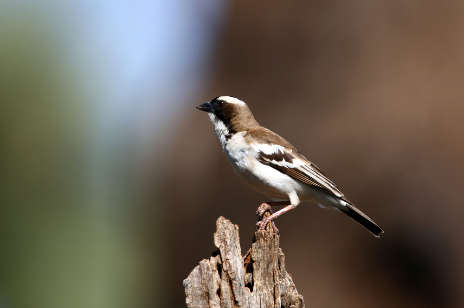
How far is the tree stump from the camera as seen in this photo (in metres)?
3.87

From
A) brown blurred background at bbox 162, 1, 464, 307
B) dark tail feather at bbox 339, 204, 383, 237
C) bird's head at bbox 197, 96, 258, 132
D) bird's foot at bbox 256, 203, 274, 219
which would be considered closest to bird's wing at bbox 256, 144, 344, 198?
dark tail feather at bbox 339, 204, 383, 237

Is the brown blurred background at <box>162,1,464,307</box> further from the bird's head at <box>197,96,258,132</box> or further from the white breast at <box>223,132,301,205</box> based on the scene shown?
the white breast at <box>223,132,301,205</box>

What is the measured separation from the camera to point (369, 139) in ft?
31.7

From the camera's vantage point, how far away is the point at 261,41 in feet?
38.3

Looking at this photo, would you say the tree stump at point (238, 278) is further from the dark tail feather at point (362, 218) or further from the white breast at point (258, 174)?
the dark tail feather at point (362, 218)

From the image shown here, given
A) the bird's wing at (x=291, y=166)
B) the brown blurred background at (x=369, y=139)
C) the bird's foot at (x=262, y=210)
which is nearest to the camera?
the bird's foot at (x=262, y=210)

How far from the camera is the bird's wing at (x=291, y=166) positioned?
18.5 ft

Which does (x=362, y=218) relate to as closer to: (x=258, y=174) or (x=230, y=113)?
(x=258, y=174)

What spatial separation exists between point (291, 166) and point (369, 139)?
4624 mm

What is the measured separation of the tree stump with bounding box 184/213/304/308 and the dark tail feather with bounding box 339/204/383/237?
198 cm

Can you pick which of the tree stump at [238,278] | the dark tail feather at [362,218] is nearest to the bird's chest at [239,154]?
the tree stump at [238,278]

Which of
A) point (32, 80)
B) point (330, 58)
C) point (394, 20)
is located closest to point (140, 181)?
point (32, 80)

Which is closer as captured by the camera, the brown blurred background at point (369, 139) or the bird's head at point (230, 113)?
the bird's head at point (230, 113)

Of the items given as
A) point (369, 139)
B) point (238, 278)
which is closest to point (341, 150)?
point (369, 139)
